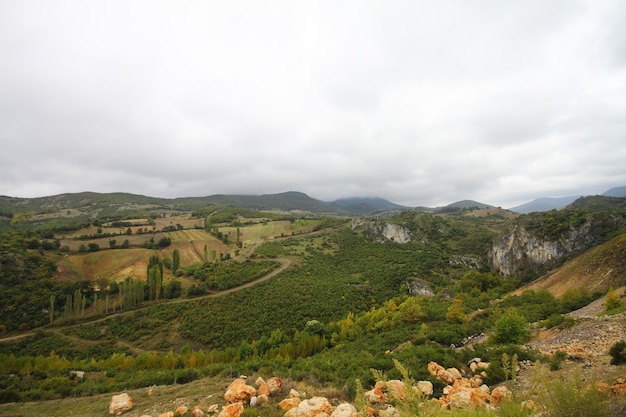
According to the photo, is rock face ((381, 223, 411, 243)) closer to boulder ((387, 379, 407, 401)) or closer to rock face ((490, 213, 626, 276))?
rock face ((490, 213, 626, 276))

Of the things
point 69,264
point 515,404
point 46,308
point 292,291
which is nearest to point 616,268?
point 515,404

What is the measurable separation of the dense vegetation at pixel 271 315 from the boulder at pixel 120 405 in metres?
6.93

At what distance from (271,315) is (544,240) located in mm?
69190

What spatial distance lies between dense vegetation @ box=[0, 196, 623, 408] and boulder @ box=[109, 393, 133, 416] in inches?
273

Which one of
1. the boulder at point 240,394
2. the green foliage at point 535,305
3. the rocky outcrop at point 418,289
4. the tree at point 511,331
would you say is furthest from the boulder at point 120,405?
the rocky outcrop at point 418,289

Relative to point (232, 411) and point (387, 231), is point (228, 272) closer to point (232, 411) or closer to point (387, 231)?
point (387, 231)

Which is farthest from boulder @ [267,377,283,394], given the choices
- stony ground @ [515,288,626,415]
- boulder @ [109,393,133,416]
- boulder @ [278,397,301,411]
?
stony ground @ [515,288,626,415]

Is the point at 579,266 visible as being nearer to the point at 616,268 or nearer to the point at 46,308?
the point at 616,268

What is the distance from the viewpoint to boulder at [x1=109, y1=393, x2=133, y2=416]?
15211 mm

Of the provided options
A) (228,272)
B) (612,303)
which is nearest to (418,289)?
(612,303)

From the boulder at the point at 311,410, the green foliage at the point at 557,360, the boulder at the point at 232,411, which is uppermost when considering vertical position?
the green foliage at the point at 557,360

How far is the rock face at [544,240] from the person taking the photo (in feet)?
186

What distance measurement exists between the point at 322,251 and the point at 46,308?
274 feet

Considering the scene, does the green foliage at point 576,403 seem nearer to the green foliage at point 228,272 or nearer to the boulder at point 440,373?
the boulder at point 440,373
